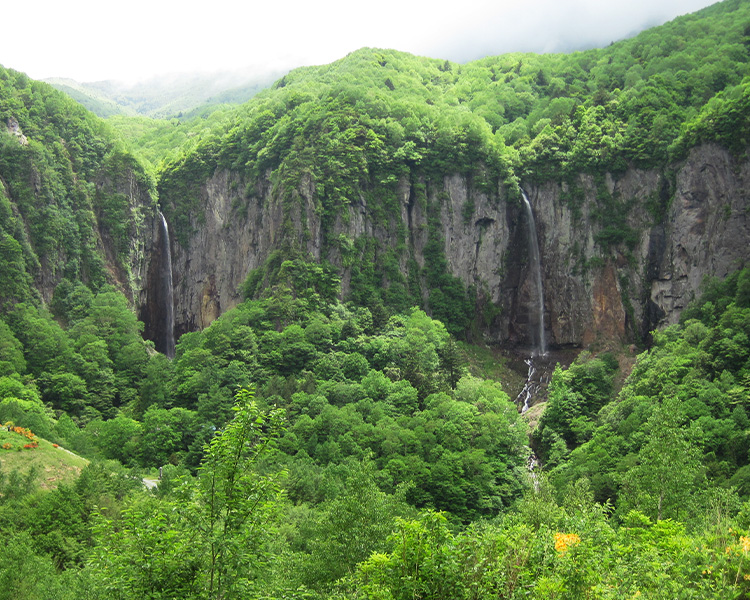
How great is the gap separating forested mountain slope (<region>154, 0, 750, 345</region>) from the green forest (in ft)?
1.47

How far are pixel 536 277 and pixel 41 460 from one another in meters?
55.2

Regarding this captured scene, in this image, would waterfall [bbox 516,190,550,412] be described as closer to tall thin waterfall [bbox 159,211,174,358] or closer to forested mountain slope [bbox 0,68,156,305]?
tall thin waterfall [bbox 159,211,174,358]

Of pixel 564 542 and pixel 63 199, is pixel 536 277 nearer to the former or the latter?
pixel 63 199

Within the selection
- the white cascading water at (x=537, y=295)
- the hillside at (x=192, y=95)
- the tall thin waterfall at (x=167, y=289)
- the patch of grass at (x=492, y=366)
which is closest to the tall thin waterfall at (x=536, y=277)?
the white cascading water at (x=537, y=295)

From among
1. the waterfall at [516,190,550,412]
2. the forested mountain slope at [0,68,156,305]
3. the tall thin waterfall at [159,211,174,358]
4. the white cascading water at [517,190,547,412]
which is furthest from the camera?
the tall thin waterfall at [159,211,174,358]

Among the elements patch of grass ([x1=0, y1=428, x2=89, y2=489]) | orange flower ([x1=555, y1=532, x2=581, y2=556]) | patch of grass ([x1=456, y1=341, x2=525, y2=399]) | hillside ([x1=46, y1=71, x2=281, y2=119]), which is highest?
A: hillside ([x1=46, y1=71, x2=281, y2=119])

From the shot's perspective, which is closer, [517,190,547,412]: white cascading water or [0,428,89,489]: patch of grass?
[0,428,89,489]: patch of grass

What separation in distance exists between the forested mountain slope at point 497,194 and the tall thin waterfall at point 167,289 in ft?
4.00

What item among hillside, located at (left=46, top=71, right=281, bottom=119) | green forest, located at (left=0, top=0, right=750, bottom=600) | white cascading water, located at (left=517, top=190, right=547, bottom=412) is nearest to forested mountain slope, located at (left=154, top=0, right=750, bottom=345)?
green forest, located at (left=0, top=0, right=750, bottom=600)

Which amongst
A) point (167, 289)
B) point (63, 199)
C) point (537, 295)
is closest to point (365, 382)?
point (537, 295)

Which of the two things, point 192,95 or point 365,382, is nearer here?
point 365,382

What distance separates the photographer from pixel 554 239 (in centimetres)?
8350

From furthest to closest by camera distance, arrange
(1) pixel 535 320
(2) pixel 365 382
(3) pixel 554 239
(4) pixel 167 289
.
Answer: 1. (4) pixel 167 289
2. (1) pixel 535 320
3. (3) pixel 554 239
4. (2) pixel 365 382

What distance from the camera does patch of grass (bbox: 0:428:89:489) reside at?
42688 mm
